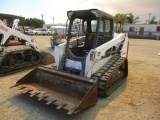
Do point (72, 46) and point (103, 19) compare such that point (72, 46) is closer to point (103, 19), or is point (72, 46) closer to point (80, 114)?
point (103, 19)

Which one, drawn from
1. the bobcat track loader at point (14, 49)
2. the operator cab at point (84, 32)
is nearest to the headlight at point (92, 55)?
the operator cab at point (84, 32)

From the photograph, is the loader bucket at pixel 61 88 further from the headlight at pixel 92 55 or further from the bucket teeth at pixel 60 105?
the headlight at pixel 92 55

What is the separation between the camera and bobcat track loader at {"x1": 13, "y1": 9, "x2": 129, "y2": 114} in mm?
4496

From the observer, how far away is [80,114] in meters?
4.24

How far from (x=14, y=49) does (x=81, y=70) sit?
4.05 meters

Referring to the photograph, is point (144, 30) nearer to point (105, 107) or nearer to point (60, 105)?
point (105, 107)

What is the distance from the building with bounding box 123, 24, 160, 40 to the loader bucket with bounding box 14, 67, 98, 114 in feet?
114

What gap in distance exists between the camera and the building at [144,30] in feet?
124

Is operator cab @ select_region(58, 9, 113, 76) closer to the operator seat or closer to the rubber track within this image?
the operator seat

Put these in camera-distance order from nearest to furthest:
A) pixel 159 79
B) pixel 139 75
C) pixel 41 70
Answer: pixel 41 70 → pixel 159 79 → pixel 139 75

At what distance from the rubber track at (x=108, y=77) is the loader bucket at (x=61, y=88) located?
0.51 m

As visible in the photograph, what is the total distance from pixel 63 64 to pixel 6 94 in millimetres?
1856

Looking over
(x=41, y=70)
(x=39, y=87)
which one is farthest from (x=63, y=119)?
(x=41, y=70)

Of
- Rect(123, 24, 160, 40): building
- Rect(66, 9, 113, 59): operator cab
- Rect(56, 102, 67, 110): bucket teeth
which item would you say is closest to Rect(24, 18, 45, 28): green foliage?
Rect(123, 24, 160, 40): building
